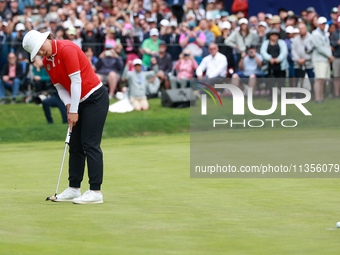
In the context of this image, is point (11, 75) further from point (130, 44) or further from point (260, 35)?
point (260, 35)

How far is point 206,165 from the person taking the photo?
35.4 ft

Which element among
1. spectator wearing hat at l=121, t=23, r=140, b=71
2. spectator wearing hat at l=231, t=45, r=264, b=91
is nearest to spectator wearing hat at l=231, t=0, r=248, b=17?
spectator wearing hat at l=231, t=45, r=264, b=91

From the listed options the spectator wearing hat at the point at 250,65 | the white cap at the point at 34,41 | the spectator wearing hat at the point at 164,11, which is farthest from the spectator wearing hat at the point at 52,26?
the white cap at the point at 34,41

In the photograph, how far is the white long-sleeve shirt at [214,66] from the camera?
18.8 metres

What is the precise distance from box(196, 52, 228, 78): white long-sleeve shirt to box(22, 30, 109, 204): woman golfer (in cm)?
1124

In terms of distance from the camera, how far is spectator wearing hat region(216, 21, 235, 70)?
772 inches

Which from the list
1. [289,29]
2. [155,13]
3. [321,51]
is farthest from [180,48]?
[321,51]

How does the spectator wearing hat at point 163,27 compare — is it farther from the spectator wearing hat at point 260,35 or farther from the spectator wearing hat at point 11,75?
the spectator wearing hat at point 11,75

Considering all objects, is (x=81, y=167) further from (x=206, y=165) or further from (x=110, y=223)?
(x=206, y=165)

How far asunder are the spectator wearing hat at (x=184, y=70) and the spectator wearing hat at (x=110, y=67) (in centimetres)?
146

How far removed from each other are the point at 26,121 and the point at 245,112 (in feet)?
17.4

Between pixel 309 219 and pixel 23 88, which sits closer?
pixel 309 219

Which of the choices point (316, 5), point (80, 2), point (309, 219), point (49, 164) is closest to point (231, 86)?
point (316, 5)

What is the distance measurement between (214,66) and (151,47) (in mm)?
2299
